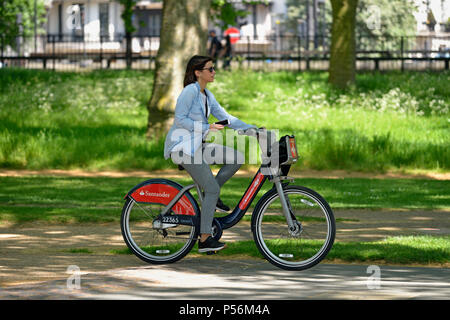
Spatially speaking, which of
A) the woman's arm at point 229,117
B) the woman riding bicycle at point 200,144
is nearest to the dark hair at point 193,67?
the woman riding bicycle at point 200,144

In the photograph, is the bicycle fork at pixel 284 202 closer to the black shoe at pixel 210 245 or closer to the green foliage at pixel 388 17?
the black shoe at pixel 210 245

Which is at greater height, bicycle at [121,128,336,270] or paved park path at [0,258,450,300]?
bicycle at [121,128,336,270]

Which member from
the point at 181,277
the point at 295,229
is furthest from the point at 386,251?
the point at 181,277

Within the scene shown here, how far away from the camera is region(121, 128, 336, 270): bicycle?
8258 millimetres

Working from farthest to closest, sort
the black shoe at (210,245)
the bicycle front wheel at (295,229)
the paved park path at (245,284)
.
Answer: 1. the black shoe at (210,245)
2. the bicycle front wheel at (295,229)
3. the paved park path at (245,284)

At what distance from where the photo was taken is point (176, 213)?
28.9ft

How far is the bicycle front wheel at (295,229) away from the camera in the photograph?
820 cm

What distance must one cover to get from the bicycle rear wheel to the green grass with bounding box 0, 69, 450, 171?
38.0 feet

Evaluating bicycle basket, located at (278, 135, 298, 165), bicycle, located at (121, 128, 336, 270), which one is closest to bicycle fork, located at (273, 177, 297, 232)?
bicycle, located at (121, 128, 336, 270)

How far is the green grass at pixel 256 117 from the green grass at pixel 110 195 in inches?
80.1

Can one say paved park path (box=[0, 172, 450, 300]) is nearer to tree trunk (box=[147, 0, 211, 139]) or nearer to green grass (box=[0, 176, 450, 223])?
green grass (box=[0, 176, 450, 223])

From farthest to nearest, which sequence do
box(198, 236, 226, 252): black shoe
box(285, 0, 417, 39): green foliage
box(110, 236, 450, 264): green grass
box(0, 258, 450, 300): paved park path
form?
box(285, 0, 417, 39): green foliage
box(110, 236, 450, 264): green grass
box(198, 236, 226, 252): black shoe
box(0, 258, 450, 300): paved park path

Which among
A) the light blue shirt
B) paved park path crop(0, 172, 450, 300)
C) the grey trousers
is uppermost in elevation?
the light blue shirt
